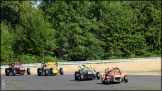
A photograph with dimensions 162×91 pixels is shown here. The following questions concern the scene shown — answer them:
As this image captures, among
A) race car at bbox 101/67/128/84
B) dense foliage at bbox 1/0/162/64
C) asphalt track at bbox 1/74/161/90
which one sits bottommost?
asphalt track at bbox 1/74/161/90

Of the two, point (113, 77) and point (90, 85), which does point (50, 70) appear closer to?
point (90, 85)

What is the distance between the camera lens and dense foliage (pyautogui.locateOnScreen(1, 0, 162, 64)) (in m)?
61.3

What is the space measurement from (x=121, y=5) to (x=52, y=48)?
1633 centimetres

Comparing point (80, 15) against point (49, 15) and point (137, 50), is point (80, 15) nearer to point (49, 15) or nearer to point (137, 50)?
point (49, 15)

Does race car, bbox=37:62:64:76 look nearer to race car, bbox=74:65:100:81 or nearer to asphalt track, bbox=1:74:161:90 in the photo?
race car, bbox=74:65:100:81

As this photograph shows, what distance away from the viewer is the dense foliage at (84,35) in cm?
6128

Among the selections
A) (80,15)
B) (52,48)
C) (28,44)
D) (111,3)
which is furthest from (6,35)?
(111,3)

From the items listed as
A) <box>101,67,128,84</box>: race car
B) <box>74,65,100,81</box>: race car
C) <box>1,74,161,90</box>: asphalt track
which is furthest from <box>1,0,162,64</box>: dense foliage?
<box>101,67,128,84</box>: race car

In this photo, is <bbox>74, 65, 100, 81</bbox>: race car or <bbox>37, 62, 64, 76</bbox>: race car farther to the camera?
<bbox>37, 62, 64, 76</bbox>: race car

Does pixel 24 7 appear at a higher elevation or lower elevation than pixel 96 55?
higher

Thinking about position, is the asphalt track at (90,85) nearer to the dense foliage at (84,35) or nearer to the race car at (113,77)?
the race car at (113,77)

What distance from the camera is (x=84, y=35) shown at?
63906mm

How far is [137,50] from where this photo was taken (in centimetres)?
6138

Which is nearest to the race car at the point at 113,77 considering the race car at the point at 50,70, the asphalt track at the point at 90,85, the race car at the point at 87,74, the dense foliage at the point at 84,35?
the asphalt track at the point at 90,85
